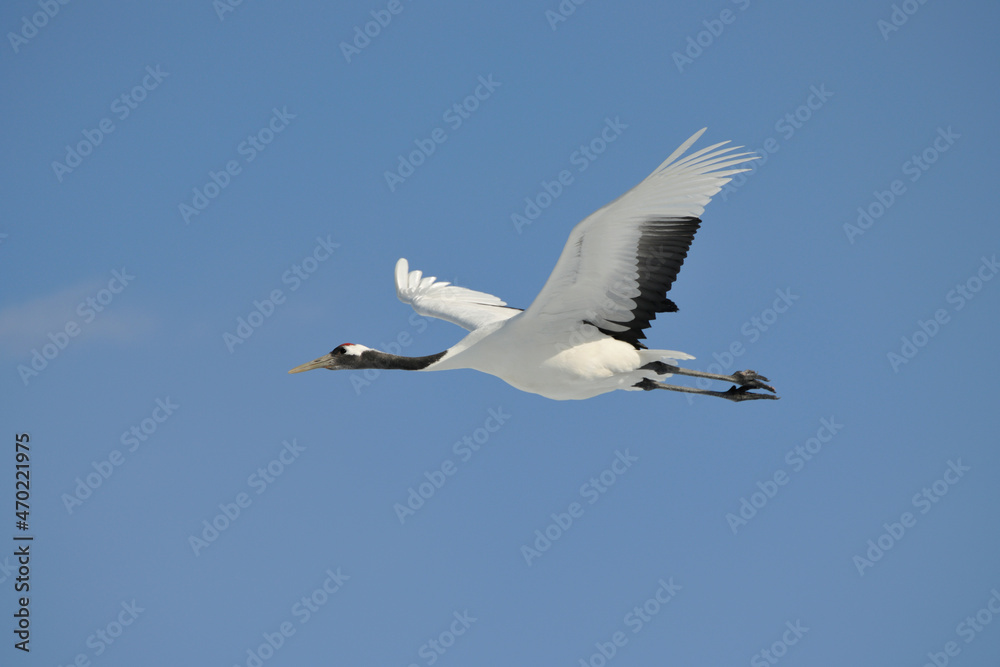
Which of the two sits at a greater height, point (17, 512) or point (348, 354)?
point (348, 354)

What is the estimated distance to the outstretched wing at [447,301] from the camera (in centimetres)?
1402

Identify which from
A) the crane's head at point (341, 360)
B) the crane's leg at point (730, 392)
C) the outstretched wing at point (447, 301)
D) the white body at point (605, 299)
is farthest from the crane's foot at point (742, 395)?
the crane's head at point (341, 360)

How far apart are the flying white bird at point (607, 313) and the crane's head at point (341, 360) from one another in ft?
0.04

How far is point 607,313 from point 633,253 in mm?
1078

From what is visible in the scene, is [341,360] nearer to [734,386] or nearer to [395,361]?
[395,361]

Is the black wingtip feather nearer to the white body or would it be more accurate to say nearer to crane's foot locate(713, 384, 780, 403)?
the white body

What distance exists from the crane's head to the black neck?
2.6 inches

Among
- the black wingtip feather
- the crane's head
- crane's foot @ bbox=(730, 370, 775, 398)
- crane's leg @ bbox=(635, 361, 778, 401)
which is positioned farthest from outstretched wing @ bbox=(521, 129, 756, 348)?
the crane's head

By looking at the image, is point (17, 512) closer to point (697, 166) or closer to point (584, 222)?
point (584, 222)

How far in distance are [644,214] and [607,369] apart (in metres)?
2.18

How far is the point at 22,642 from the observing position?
13.6m

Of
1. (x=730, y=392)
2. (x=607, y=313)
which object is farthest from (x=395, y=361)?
(x=730, y=392)

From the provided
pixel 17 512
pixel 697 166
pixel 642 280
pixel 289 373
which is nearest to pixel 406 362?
pixel 289 373

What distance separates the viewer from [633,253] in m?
10.5
